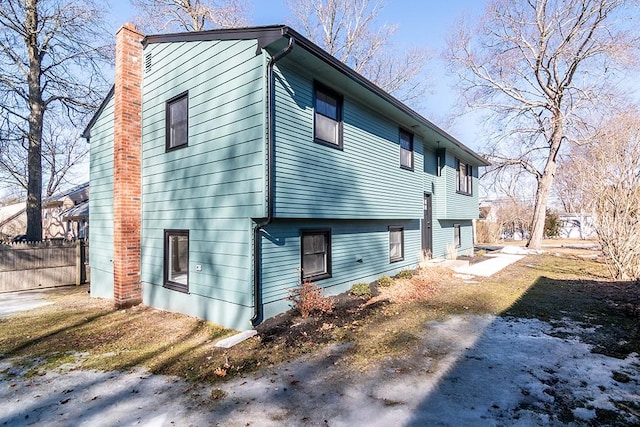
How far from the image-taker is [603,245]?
10.9 metres

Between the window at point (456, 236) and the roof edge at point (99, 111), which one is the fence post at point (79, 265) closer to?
the roof edge at point (99, 111)

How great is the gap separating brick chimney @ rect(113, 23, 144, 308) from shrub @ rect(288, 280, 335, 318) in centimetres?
407

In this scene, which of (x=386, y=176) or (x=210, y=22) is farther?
(x=210, y=22)

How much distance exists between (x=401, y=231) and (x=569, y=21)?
1799 cm

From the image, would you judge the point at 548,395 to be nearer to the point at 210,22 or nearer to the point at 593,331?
the point at 593,331

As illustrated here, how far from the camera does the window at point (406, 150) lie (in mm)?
10656

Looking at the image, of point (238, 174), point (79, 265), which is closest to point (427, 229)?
point (238, 174)

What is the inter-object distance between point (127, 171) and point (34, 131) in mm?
8382

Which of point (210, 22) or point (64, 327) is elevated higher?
point (210, 22)

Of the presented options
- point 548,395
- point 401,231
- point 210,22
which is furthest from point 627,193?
point 210,22

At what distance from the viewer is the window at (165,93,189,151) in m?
7.21

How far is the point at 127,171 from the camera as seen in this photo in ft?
25.6

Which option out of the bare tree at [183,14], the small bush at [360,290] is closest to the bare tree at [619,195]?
the small bush at [360,290]

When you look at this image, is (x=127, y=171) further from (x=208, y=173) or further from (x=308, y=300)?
(x=308, y=300)
